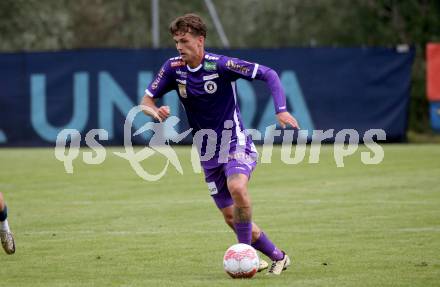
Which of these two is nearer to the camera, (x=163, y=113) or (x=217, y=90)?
(x=163, y=113)

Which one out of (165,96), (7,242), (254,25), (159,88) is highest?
(159,88)

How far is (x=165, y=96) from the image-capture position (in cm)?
2658

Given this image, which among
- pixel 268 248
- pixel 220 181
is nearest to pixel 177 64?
pixel 220 181

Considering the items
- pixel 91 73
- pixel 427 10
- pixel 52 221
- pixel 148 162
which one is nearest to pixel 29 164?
pixel 148 162

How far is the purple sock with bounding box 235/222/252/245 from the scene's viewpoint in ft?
29.3

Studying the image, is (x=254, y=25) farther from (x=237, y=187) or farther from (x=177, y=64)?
(x=237, y=187)

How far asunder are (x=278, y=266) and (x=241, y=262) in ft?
1.89

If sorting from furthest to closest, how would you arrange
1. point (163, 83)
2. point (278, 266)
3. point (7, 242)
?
point (7, 242) < point (163, 83) < point (278, 266)

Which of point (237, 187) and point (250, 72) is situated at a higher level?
point (250, 72)

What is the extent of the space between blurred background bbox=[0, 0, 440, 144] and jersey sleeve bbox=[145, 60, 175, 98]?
1787cm

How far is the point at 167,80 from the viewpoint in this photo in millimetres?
9594

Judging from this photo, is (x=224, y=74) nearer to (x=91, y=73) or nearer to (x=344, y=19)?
(x=91, y=73)

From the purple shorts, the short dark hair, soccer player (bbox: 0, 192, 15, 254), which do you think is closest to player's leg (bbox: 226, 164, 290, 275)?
the purple shorts

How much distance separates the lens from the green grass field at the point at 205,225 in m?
8.98
